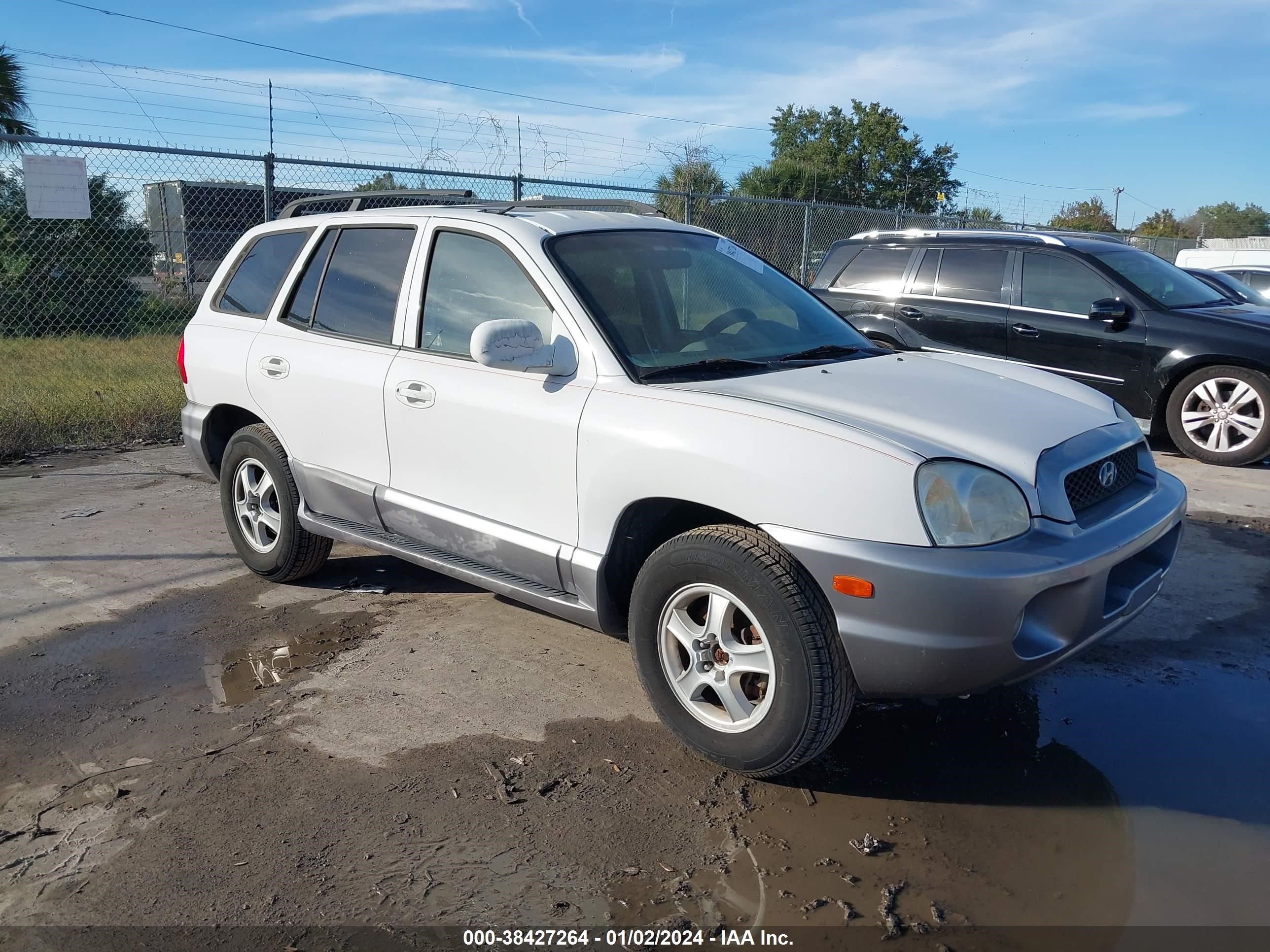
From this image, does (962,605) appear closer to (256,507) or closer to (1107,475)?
(1107,475)

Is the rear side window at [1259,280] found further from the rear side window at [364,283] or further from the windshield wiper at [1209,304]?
the rear side window at [364,283]

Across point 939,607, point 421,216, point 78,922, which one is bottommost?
point 78,922

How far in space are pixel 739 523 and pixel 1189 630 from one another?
2.50m

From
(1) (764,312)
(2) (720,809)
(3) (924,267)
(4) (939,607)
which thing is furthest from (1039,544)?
(3) (924,267)

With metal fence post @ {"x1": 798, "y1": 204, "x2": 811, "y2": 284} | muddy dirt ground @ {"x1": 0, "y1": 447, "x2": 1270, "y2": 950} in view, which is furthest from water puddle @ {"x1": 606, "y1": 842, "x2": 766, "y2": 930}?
metal fence post @ {"x1": 798, "y1": 204, "x2": 811, "y2": 284}

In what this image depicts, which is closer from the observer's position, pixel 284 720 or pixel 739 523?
pixel 739 523

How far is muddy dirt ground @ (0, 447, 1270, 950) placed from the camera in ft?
8.75

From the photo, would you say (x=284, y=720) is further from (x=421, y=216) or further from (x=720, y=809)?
(x=421, y=216)

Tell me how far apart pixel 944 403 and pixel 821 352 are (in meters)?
0.75

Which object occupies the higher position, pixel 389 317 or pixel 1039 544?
pixel 389 317

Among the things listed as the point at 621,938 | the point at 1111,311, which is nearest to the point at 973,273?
the point at 1111,311

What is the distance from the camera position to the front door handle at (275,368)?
469 cm

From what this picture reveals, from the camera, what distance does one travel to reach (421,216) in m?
4.34

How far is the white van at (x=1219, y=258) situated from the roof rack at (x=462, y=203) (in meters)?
16.0
